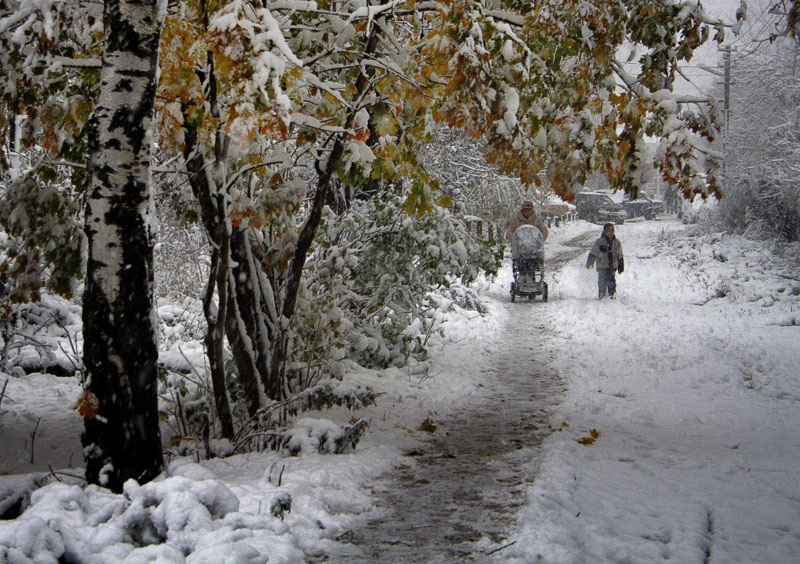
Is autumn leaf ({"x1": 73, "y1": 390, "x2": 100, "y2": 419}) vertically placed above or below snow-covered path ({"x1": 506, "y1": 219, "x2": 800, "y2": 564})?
above

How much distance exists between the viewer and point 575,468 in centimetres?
489

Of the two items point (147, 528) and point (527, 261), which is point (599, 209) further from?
point (147, 528)

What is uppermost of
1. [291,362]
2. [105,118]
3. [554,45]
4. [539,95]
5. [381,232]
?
[554,45]

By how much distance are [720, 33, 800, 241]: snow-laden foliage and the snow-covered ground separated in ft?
38.1

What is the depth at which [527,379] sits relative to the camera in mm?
8789

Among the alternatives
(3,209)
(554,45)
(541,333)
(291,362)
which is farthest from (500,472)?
(541,333)

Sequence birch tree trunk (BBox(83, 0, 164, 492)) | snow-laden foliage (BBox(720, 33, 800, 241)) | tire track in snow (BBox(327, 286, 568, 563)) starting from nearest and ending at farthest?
birch tree trunk (BBox(83, 0, 164, 492))
tire track in snow (BBox(327, 286, 568, 563))
snow-laden foliage (BBox(720, 33, 800, 241))

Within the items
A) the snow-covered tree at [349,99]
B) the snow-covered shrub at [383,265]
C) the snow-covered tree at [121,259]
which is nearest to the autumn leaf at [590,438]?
the snow-covered tree at [349,99]

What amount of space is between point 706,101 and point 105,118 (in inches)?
150

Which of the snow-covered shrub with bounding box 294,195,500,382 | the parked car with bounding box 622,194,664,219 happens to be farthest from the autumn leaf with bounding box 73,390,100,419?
the parked car with bounding box 622,194,664,219

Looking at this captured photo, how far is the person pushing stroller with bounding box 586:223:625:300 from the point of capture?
626 inches

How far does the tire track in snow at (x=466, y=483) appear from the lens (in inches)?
146

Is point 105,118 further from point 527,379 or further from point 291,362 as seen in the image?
point 527,379

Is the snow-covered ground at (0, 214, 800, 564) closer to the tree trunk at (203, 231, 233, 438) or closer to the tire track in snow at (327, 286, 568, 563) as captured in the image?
the tire track in snow at (327, 286, 568, 563)
